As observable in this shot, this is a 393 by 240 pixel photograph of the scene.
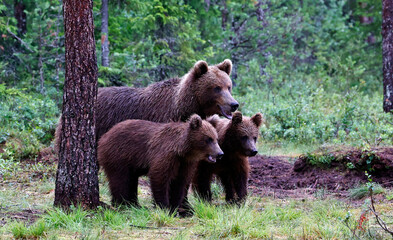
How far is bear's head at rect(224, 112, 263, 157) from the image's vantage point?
7.35m

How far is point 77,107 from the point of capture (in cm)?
625

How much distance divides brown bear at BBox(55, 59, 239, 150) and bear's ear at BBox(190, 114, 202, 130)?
0.97m

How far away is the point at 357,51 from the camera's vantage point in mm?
26453

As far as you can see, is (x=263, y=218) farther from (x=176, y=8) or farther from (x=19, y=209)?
(x=176, y=8)

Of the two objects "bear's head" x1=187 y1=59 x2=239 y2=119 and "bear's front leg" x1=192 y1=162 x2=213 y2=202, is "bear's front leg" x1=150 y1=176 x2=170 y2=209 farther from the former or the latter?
"bear's head" x1=187 y1=59 x2=239 y2=119

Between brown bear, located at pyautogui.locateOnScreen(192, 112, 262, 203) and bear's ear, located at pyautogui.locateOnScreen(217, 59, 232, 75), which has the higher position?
bear's ear, located at pyautogui.locateOnScreen(217, 59, 232, 75)

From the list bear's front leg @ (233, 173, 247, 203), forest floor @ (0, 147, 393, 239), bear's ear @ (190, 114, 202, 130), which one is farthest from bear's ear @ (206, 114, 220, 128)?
forest floor @ (0, 147, 393, 239)


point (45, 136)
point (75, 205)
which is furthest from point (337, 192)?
point (45, 136)

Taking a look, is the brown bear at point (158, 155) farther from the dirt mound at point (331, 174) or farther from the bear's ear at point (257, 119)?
the dirt mound at point (331, 174)

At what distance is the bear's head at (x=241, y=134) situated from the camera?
735 centimetres

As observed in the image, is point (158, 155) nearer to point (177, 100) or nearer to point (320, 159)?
point (177, 100)

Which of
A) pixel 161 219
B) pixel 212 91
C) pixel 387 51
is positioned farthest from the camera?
pixel 387 51

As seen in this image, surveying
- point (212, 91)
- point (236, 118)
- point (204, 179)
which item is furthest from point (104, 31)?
point (204, 179)

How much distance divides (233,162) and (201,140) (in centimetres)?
102
